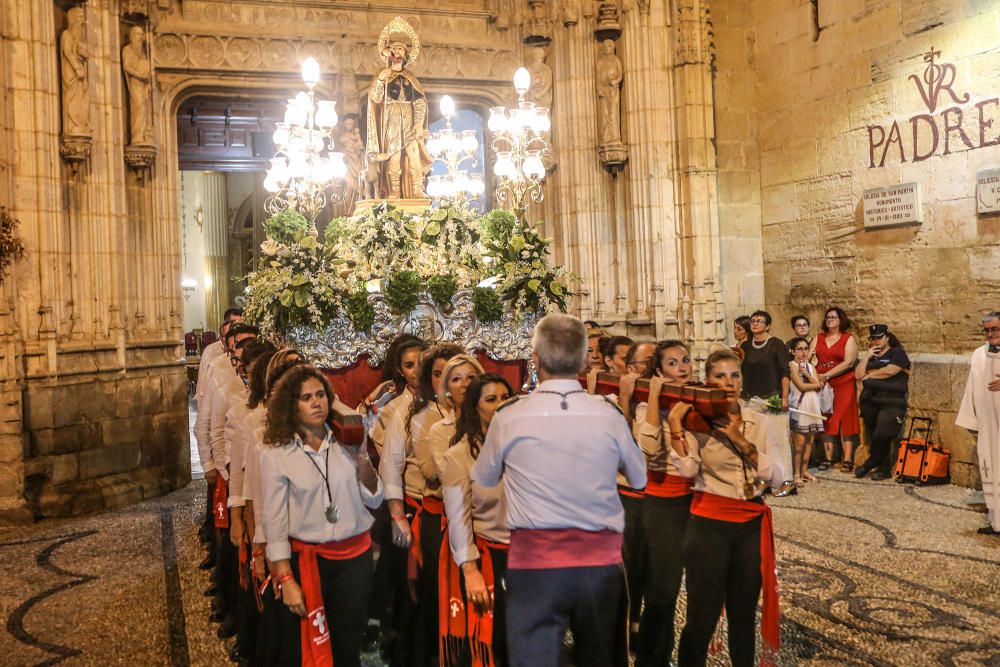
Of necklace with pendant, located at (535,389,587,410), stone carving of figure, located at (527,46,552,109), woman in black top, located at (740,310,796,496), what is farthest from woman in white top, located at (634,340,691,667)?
stone carving of figure, located at (527,46,552,109)

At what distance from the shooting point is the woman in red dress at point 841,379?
31.7 ft

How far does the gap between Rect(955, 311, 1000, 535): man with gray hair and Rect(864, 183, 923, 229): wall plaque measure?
7.05 ft

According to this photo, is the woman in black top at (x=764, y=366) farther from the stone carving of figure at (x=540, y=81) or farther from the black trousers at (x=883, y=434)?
the stone carving of figure at (x=540, y=81)

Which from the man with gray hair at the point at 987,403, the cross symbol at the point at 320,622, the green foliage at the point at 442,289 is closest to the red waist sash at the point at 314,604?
the cross symbol at the point at 320,622

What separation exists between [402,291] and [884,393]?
499 centimetres

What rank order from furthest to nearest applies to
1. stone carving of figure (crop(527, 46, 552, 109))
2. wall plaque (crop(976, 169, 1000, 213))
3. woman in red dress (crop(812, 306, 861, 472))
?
stone carving of figure (crop(527, 46, 552, 109)), woman in red dress (crop(812, 306, 861, 472)), wall plaque (crop(976, 169, 1000, 213))

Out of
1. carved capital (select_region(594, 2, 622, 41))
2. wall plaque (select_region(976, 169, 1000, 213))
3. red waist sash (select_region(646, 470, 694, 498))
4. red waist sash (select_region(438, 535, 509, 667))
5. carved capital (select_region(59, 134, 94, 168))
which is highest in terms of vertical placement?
carved capital (select_region(594, 2, 622, 41))

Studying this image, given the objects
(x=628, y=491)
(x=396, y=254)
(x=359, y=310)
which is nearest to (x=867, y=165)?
(x=396, y=254)

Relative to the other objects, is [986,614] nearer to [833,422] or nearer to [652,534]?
[652,534]

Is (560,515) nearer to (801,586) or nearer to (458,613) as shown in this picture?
(458,613)

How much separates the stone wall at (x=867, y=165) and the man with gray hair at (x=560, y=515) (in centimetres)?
687

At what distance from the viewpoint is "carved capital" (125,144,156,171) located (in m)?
10.0

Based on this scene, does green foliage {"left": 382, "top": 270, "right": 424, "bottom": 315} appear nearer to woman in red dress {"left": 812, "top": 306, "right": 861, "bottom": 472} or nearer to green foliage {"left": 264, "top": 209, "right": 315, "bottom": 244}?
green foliage {"left": 264, "top": 209, "right": 315, "bottom": 244}

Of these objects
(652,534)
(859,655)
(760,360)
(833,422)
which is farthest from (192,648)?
(833,422)
